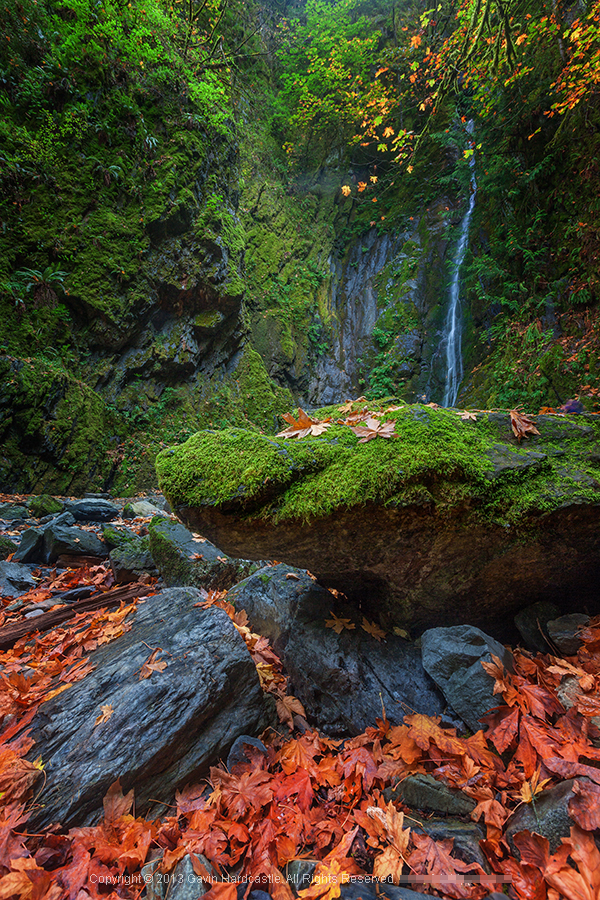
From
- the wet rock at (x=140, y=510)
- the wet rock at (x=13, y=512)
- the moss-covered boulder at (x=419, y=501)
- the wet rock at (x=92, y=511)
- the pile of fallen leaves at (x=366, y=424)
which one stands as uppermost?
the pile of fallen leaves at (x=366, y=424)

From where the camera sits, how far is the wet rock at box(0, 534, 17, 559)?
13.5 feet

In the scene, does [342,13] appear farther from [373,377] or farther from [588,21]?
[373,377]

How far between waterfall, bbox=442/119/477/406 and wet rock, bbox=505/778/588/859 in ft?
37.0

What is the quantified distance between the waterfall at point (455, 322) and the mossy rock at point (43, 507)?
11.0 m

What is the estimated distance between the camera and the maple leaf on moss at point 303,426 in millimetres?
2314

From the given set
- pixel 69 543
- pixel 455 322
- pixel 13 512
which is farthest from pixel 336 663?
pixel 455 322

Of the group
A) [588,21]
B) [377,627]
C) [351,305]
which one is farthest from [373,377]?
[377,627]

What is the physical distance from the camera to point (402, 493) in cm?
190

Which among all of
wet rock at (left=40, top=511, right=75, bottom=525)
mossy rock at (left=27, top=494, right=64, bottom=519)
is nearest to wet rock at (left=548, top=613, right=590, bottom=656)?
wet rock at (left=40, top=511, right=75, bottom=525)

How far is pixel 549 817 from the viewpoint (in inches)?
52.1

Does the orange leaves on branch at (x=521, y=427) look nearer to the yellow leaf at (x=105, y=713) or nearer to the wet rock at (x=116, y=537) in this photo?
the yellow leaf at (x=105, y=713)


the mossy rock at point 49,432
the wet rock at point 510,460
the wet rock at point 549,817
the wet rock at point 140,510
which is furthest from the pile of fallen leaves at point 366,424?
the mossy rock at point 49,432

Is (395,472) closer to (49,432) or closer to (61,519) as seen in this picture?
(61,519)

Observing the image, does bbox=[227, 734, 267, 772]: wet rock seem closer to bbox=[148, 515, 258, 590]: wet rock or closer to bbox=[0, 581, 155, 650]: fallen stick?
bbox=[148, 515, 258, 590]: wet rock
